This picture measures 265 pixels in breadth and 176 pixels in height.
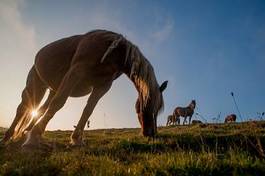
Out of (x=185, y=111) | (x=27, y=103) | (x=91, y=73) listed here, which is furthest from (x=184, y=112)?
(x=91, y=73)

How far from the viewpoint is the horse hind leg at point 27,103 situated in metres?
9.28

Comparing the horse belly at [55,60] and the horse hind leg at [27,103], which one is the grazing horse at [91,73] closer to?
the horse belly at [55,60]

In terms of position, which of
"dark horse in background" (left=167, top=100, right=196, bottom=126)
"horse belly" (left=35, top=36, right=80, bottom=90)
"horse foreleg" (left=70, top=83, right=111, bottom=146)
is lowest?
"horse foreleg" (left=70, top=83, right=111, bottom=146)

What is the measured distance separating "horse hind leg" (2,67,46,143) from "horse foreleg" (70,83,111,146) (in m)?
2.12

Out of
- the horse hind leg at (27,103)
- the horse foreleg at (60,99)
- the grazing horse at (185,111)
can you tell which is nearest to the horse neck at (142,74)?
the horse foreleg at (60,99)

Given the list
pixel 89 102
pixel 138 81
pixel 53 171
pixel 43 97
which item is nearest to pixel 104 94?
pixel 89 102

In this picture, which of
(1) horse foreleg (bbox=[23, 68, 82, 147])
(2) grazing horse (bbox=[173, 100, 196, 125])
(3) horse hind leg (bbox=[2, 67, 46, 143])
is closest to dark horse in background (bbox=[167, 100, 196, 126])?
(2) grazing horse (bbox=[173, 100, 196, 125])

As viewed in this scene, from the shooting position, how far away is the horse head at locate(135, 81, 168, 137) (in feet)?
25.7

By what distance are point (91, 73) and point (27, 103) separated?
3421 mm

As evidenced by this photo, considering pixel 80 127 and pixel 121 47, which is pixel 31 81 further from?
pixel 121 47

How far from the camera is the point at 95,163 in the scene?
4.32 metres

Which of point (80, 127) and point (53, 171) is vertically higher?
point (80, 127)

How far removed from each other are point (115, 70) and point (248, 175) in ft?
16.8

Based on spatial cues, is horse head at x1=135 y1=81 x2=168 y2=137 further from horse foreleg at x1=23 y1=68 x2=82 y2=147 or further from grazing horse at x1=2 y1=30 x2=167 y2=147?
horse foreleg at x1=23 y1=68 x2=82 y2=147
